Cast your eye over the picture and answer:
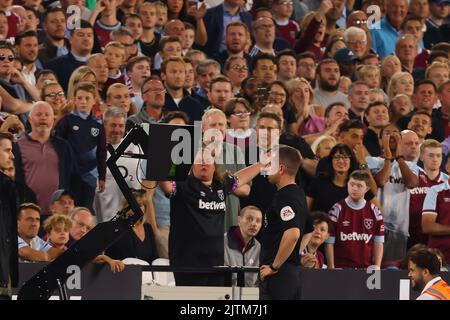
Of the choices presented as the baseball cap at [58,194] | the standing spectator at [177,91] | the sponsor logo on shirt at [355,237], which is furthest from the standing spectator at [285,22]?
the baseball cap at [58,194]

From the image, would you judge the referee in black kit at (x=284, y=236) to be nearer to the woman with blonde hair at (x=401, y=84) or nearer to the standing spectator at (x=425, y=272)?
the standing spectator at (x=425, y=272)

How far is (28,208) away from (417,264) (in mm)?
3705

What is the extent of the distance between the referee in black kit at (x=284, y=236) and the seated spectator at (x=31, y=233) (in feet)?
6.25

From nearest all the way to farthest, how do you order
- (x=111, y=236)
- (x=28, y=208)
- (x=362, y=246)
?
(x=111, y=236) → (x=28, y=208) → (x=362, y=246)

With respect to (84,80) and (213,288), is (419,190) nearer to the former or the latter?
(84,80)

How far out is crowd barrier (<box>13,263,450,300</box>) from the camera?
407 inches

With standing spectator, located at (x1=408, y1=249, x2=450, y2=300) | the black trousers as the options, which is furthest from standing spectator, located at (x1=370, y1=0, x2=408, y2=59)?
standing spectator, located at (x1=408, y1=249, x2=450, y2=300)

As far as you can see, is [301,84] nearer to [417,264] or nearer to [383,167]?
[383,167]

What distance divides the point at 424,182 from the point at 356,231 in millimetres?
1232

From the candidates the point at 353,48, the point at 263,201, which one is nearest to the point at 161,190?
the point at 263,201

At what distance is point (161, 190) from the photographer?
1273 centimetres

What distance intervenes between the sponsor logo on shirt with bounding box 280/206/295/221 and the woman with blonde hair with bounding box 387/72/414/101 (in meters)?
5.19

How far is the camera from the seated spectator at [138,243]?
11.9 metres

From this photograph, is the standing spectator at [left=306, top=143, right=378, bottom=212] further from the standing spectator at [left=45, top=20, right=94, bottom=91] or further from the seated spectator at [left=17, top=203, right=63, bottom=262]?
the standing spectator at [left=45, top=20, right=94, bottom=91]
